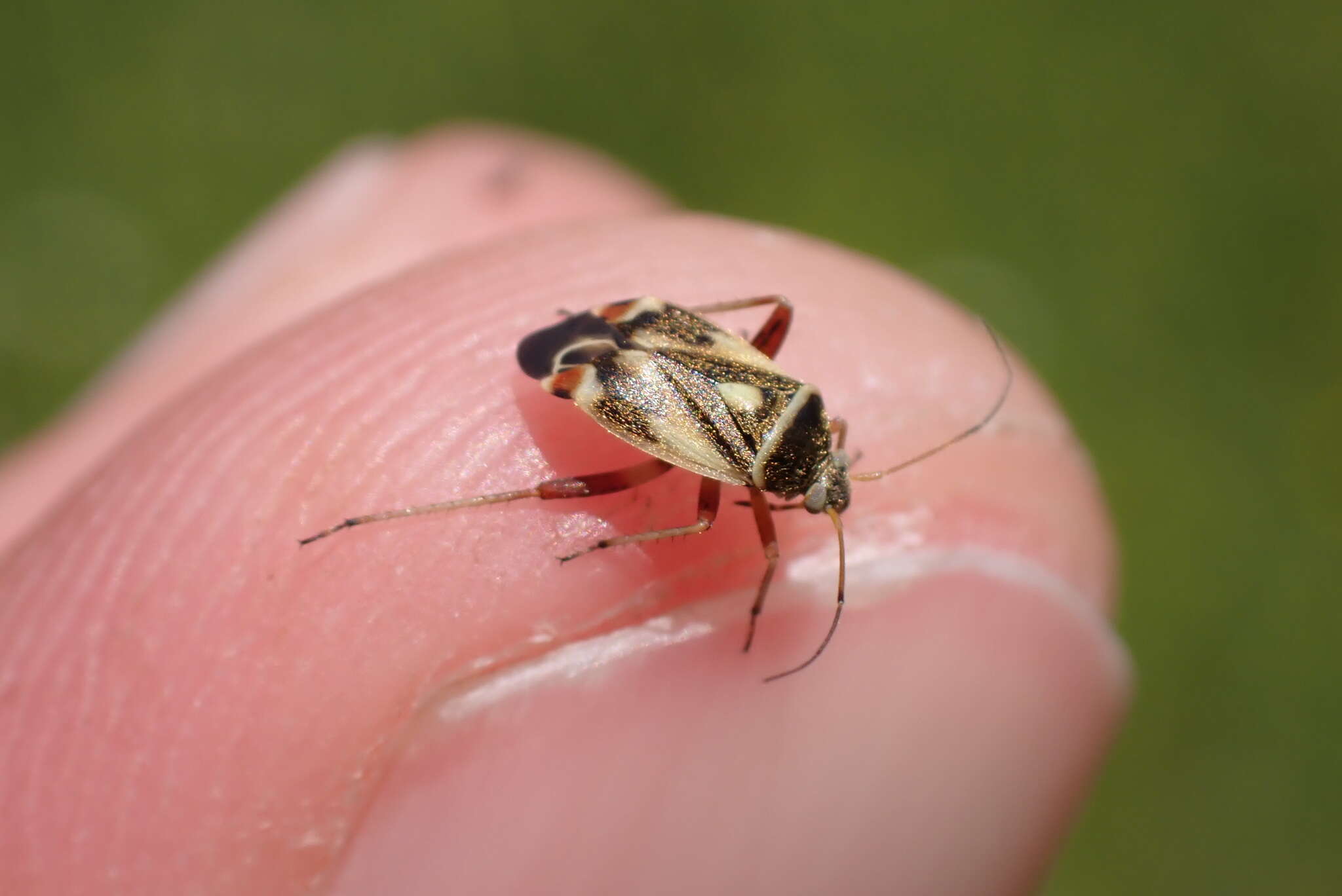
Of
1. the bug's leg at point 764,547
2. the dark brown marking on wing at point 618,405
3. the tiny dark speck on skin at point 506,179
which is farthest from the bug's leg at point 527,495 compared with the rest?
the tiny dark speck on skin at point 506,179

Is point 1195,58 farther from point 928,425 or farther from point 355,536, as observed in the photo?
point 355,536

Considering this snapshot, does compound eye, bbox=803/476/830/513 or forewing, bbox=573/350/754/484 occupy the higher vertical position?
forewing, bbox=573/350/754/484

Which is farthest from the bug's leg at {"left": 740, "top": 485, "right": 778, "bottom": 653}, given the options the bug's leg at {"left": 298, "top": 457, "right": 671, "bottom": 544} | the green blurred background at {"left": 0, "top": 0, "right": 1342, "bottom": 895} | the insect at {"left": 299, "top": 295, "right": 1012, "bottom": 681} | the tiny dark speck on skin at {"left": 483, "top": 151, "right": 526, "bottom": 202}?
the green blurred background at {"left": 0, "top": 0, "right": 1342, "bottom": 895}

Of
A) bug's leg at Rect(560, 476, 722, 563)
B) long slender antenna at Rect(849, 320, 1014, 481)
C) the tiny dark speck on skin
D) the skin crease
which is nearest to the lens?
the skin crease

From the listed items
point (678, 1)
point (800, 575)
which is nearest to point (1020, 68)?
point (678, 1)

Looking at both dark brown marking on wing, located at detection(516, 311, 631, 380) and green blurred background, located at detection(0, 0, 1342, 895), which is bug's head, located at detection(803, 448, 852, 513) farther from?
green blurred background, located at detection(0, 0, 1342, 895)

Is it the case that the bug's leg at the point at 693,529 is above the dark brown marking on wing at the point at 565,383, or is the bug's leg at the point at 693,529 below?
below

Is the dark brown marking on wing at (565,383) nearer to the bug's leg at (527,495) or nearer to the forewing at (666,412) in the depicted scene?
the forewing at (666,412)
